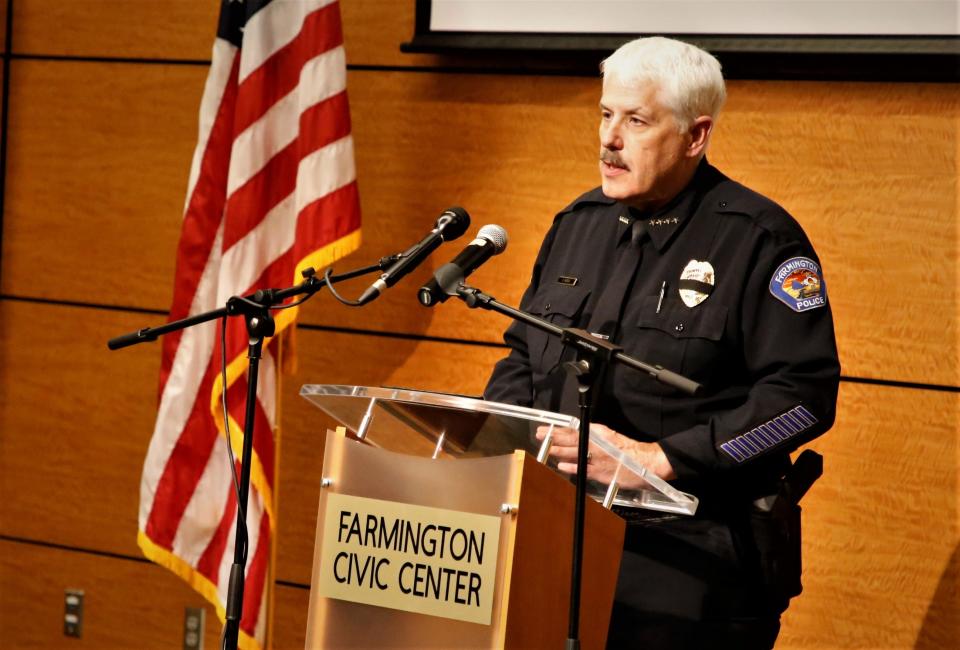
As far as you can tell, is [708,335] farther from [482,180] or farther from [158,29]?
[158,29]

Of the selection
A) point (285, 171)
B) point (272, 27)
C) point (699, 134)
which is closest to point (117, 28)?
point (272, 27)

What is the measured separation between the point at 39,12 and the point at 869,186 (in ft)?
7.89

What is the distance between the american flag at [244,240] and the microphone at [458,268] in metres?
1.09

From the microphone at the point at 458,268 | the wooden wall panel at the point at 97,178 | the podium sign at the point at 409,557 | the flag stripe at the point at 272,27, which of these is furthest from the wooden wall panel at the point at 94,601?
the microphone at the point at 458,268

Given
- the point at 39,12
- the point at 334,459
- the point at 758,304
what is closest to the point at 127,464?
the point at 39,12

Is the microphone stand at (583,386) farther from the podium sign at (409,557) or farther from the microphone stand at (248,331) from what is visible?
the microphone stand at (248,331)

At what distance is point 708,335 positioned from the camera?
209 cm

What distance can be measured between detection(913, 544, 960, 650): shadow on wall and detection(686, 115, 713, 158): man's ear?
1.18 m

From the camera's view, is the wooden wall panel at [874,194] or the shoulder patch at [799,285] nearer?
the shoulder patch at [799,285]

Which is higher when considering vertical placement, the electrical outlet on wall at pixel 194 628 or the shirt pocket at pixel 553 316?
the shirt pocket at pixel 553 316

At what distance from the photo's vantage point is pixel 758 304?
82.3 inches

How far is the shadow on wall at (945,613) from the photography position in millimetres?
2725

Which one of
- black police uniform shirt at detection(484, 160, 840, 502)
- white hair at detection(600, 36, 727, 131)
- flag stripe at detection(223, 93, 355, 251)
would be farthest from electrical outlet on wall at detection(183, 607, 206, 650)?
white hair at detection(600, 36, 727, 131)

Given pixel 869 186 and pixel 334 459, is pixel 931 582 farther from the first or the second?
pixel 334 459
